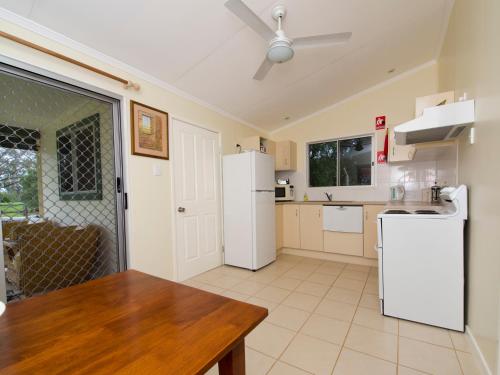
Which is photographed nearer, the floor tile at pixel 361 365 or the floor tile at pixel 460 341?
the floor tile at pixel 361 365

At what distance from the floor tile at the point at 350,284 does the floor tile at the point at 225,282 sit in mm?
1191

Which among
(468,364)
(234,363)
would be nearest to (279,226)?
(468,364)

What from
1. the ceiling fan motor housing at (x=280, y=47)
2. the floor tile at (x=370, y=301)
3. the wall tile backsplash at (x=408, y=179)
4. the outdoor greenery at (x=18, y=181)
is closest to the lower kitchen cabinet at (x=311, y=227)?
the wall tile backsplash at (x=408, y=179)

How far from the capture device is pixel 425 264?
184 centimetres

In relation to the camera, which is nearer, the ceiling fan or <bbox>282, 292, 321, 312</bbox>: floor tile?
the ceiling fan

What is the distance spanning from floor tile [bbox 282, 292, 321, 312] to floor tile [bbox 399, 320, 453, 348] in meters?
0.71

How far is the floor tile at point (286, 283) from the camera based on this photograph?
2.67 metres

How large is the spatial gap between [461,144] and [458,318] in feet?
4.66

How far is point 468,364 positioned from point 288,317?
1.19 metres

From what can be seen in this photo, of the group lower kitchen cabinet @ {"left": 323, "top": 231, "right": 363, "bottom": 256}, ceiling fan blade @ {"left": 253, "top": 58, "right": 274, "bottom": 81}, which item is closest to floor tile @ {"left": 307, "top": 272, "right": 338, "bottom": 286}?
→ lower kitchen cabinet @ {"left": 323, "top": 231, "right": 363, "bottom": 256}

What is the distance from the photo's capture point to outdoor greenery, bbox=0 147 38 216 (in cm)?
158

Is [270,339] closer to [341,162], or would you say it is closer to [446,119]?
[446,119]

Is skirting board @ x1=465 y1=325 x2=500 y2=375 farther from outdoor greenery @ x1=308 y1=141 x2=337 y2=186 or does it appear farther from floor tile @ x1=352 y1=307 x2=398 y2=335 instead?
outdoor greenery @ x1=308 y1=141 x2=337 y2=186

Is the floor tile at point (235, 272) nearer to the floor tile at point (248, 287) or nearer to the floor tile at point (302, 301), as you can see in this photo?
the floor tile at point (248, 287)
